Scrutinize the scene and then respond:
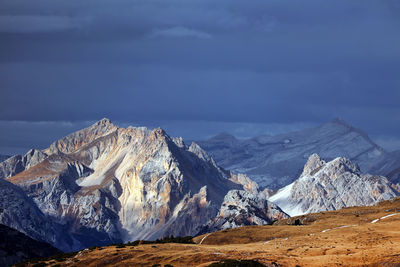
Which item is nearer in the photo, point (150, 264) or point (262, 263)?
point (262, 263)

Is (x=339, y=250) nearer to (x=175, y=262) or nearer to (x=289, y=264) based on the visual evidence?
(x=289, y=264)

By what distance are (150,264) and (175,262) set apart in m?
6.23

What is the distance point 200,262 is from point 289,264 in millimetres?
20766

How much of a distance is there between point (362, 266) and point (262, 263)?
21.0 metres

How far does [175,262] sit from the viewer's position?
19550 centimetres

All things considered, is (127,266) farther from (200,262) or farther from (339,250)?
(339,250)

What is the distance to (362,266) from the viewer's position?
582ft

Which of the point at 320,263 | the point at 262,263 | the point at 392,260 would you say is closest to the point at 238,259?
the point at 262,263

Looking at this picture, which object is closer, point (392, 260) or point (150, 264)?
point (392, 260)

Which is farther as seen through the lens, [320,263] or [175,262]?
[175,262]

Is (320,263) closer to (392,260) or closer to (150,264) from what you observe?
(392,260)

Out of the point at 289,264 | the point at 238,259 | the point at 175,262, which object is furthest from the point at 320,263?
the point at 175,262

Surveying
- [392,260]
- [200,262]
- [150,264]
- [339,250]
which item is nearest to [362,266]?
[392,260]

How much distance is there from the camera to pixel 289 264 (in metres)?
184
